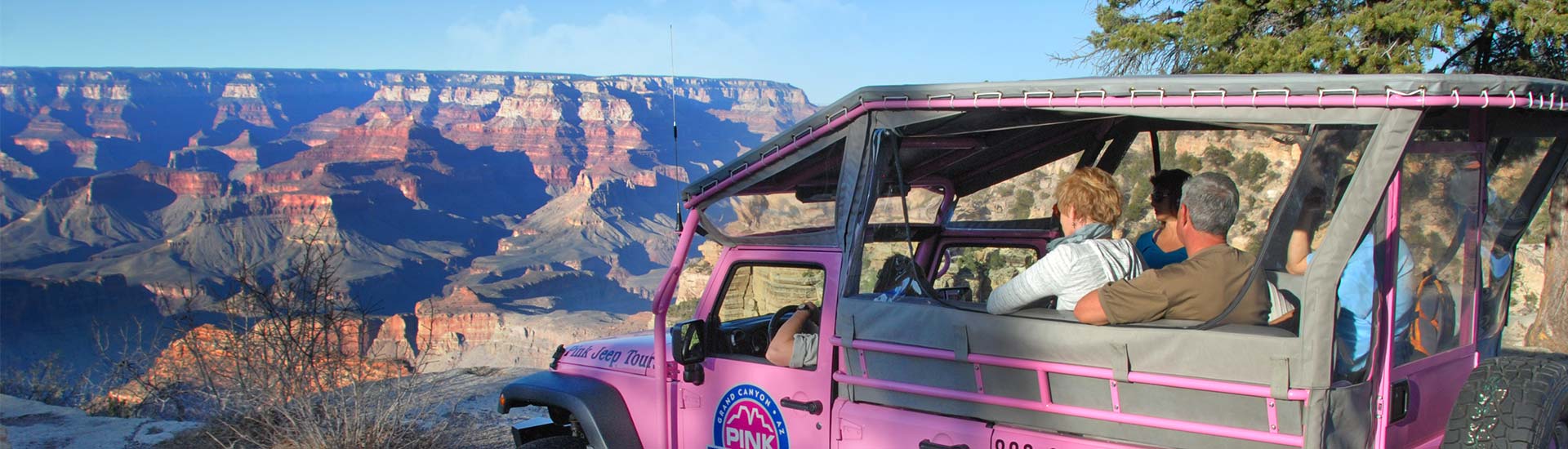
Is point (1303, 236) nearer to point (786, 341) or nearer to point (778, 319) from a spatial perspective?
point (786, 341)

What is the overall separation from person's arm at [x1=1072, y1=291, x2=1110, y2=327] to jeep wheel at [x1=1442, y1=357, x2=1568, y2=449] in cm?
127

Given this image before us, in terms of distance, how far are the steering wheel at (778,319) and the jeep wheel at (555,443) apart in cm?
104

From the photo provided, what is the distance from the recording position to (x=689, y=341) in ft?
14.3

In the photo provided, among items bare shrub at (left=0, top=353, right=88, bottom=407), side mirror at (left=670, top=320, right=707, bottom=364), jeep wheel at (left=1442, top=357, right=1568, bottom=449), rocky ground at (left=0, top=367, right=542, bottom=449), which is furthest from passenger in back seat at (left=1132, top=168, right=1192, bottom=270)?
bare shrub at (left=0, top=353, right=88, bottom=407)

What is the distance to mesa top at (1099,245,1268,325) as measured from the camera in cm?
326

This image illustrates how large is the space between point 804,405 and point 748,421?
0.36 m

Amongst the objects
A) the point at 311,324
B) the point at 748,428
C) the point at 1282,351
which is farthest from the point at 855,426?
the point at 311,324

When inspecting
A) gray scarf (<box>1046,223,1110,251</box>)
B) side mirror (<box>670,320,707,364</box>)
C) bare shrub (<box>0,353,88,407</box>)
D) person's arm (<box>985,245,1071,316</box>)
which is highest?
gray scarf (<box>1046,223,1110,251</box>)

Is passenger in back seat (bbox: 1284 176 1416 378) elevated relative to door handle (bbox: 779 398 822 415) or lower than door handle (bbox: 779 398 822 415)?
elevated

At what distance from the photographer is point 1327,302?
2.88m

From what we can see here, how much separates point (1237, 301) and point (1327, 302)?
0.33 meters

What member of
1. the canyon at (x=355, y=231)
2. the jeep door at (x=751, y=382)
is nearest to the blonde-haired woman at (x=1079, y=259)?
the jeep door at (x=751, y=382)

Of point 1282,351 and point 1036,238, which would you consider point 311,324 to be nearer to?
point 1036,238

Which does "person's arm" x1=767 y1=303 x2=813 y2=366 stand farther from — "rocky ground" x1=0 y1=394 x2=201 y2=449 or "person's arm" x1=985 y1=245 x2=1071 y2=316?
"rocky ground" x1=0 y1=394 x2=201 y2=449
